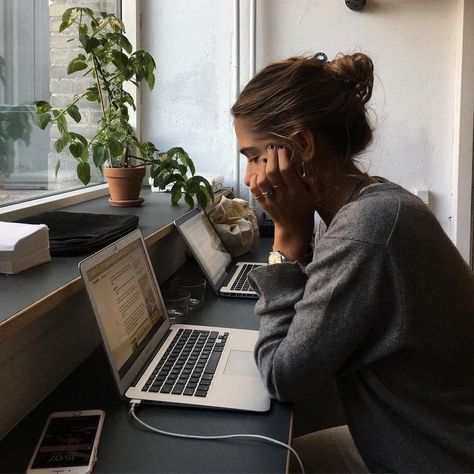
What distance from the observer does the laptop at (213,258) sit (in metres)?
1.47

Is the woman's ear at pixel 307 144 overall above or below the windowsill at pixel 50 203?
above

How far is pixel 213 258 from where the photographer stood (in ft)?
5.28

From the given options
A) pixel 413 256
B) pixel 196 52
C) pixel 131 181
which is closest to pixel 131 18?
pixel 196 52

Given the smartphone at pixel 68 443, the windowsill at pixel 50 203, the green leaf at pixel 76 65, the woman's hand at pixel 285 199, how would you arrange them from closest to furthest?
the smartphone at pixel 68 443 < the woman's hand at pixel 285 199 < the windowsill at pixel 50 203 < the green leaf at pixel 76 65

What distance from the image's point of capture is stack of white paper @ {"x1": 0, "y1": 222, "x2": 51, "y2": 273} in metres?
0.94

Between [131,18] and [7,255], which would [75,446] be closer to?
[7,255]

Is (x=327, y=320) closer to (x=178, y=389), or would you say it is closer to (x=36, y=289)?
(x=178, y=389)

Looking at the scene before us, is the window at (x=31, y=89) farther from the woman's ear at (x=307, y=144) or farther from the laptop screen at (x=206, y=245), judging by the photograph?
the woman's ear at (x=307, y=144)

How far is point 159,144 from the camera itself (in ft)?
7.95

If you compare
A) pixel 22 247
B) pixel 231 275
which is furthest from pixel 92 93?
pixel 22 247

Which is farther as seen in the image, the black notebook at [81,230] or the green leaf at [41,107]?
the green leaf at [41,107]

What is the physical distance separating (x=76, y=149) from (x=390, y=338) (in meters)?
1.04

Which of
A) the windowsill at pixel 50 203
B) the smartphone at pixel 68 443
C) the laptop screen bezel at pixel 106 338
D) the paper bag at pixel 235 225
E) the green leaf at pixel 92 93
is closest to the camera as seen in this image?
the smartphone at pixel 68 443

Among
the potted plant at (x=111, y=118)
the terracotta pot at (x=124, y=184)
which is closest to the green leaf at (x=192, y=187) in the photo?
the potted plant at (x=111, y=118)
